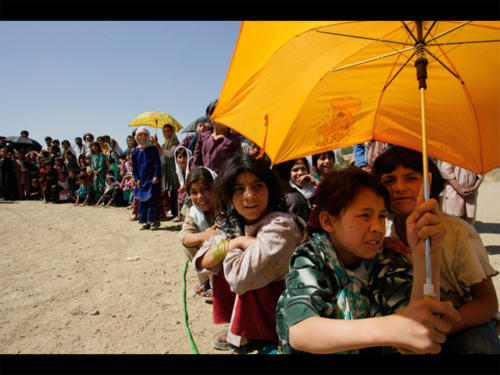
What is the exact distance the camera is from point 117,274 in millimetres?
3805

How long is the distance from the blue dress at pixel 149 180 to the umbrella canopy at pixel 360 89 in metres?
4.79

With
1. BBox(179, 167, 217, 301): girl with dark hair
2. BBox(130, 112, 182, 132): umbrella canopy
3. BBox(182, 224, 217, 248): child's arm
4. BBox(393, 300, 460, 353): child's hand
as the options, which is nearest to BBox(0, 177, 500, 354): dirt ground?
BBox(179, 167, 217, 301): girl with dark hair

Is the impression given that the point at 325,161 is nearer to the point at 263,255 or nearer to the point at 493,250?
the point at 263,255

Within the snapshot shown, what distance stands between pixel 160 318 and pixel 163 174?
15.0 ft

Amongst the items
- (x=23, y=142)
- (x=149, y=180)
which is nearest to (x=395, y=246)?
(x=149, y=180)

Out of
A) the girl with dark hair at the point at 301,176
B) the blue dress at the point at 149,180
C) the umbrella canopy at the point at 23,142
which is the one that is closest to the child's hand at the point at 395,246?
the girl with dark hair at the point at 301,176

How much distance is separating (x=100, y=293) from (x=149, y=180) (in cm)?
330

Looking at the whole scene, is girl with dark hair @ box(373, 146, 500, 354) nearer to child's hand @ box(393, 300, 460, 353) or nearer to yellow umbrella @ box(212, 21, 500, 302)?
child's hand @ box(393, 300, 460, 353)

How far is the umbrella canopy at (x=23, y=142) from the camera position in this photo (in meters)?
14.7

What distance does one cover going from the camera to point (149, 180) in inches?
247

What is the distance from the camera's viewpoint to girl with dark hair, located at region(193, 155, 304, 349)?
1.84 metres

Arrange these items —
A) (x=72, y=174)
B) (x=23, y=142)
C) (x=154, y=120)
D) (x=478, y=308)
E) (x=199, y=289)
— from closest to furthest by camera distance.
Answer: (x=478, y=308)
(x=199, y=289)
(x=154, y=120)
(x=72, y=174)
(x=23, y=142)
